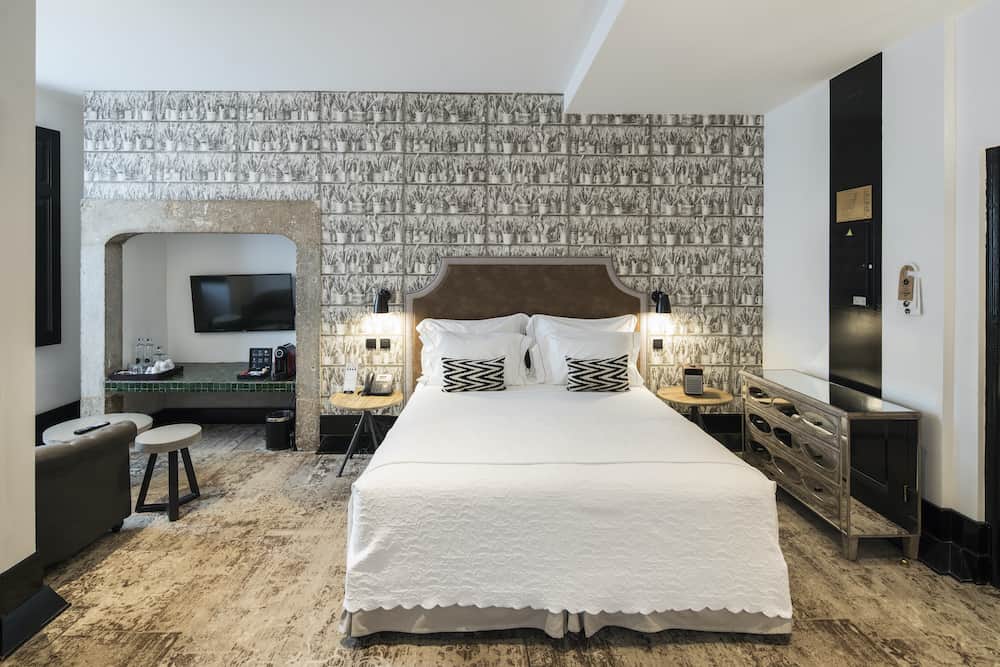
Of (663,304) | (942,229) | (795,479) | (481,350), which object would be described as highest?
(942,229)

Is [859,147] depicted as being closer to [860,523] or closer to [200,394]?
[860,523]

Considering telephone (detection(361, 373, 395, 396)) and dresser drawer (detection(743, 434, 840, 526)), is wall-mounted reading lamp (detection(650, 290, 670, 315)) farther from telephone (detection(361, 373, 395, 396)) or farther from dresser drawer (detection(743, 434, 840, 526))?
telephone (detection(361, 373, 395, 396))

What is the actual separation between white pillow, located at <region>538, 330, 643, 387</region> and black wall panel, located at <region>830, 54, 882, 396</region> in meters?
1.33

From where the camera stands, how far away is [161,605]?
8.66 feet

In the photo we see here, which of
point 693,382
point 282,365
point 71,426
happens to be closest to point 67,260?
point 282,365

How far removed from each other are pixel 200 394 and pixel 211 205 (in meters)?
→ 1.97

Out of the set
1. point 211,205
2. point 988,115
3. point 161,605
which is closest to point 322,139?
point 211,205

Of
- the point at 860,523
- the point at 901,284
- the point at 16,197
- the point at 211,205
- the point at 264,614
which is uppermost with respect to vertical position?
the point at 211,205

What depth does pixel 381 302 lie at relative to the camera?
4.77 m

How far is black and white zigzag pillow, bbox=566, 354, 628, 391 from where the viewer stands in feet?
13.8

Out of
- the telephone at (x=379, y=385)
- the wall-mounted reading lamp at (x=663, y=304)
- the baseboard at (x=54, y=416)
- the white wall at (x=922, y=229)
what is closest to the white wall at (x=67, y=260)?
the baseboard at (x=54, y=416)

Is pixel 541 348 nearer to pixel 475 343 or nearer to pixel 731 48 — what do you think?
pixel 475 343

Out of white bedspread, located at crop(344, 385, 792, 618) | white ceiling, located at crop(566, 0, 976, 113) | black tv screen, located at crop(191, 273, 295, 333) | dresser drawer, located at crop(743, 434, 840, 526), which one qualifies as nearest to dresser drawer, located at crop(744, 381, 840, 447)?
dresser drawer, located at crop(743, 434, 840, 526)

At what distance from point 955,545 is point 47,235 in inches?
257
